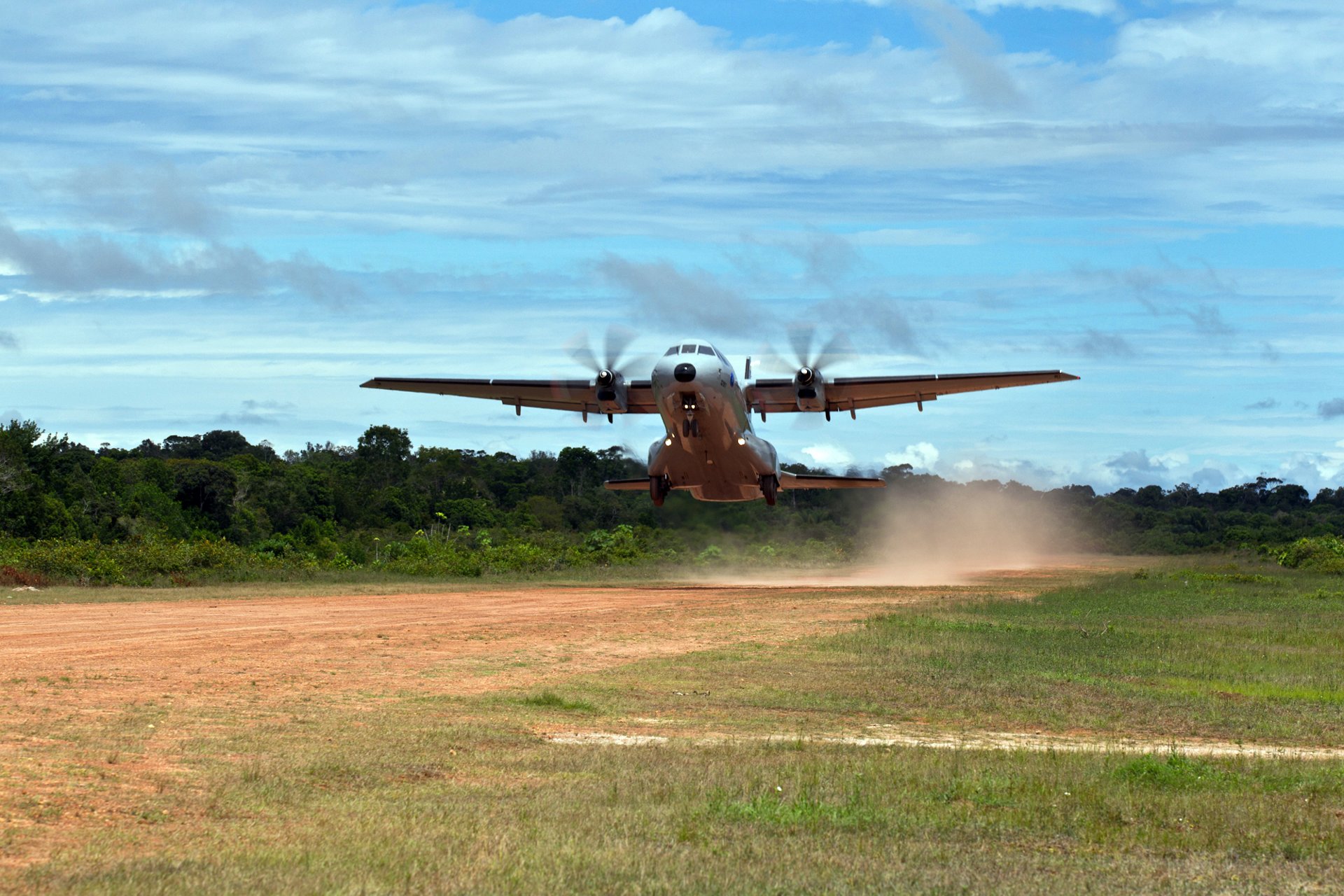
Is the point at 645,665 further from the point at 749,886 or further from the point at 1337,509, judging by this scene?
the point at 1337,509

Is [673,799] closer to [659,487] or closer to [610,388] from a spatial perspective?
[610,388]

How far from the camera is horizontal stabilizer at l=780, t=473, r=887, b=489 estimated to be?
4838cm

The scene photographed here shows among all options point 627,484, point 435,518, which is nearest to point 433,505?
point 435,518

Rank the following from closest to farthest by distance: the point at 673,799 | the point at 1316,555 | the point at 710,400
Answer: the point at 673,799 < the point at 710,400 < the point at 1316,555

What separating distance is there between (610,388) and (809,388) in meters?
6.41

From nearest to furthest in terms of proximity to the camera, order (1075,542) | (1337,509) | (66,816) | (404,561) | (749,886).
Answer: (749,886)
(66,816)
(404,561)
(1075,542)
(1337,509)

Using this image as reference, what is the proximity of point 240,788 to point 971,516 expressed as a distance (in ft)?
213

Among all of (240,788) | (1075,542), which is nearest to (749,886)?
(240,788)

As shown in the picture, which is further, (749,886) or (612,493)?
(612,493)

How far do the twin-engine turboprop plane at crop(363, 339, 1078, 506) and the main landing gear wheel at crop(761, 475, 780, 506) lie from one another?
40 mm

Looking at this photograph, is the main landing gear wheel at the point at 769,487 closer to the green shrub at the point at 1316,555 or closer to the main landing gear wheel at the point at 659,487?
the main landing gear wheel at the point at 659,487

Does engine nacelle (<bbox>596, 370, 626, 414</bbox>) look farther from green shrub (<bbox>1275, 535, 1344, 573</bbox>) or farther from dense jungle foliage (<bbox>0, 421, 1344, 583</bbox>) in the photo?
green shrub (<bbox>1275, 535, 1344, 573</bbox>)

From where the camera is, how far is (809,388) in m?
42.2

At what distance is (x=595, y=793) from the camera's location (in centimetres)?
1051
